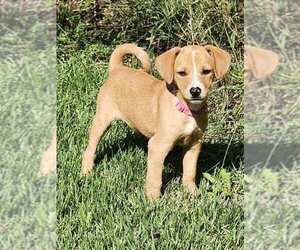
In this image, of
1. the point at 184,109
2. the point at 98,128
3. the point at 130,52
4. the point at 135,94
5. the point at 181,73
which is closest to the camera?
the point at 181,73

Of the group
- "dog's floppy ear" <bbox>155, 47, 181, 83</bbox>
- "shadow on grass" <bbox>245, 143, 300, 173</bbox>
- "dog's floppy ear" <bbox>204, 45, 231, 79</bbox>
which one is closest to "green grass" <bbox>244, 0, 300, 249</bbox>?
"shadow on grass" <bbox>245, 143, 300, 173</bbox>

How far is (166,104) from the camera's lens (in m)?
3.31

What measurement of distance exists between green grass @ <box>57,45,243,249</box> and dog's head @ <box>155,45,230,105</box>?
54 cm

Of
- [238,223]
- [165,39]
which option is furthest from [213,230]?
[165,39]

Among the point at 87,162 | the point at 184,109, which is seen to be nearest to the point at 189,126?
the point at 184,109

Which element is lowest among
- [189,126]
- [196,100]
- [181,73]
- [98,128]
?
[98,128]

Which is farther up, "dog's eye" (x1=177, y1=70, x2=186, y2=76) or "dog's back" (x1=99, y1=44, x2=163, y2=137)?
Result: "dog's eye" (x1=177, y1=70, x2=186, y2=76)

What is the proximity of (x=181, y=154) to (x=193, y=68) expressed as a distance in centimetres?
99

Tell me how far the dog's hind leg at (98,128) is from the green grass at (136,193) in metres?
0.05

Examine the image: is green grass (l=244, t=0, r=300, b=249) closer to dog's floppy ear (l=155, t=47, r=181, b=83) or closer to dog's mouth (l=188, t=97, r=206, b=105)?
dog's mouth (l=188, t=97, r=206, b=105)

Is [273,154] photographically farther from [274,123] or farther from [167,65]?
[167,65]

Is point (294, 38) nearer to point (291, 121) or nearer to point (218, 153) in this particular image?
point (291, 121)

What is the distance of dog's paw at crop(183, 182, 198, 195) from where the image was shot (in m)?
3.45

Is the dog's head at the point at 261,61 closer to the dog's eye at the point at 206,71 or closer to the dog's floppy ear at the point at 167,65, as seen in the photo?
the dog's eye at the point at 206,71
